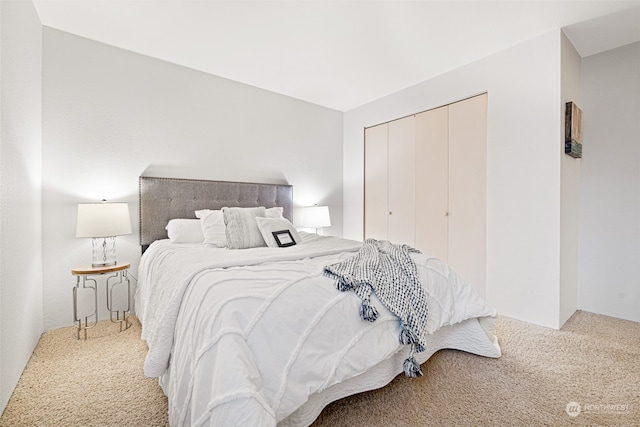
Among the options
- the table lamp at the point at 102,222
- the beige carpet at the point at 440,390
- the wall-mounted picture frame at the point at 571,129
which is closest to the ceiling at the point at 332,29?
the wall-mounted picture frame at the point at 571,129

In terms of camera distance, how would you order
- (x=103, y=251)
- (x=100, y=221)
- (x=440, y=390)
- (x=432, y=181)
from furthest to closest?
(x=432, y=181), (x=103, y=251), (x=100, y=221), (x=440, y=390)

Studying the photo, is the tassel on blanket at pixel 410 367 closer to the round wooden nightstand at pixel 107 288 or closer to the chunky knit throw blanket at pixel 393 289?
the chunky knit throw blanket at pixel 393 289

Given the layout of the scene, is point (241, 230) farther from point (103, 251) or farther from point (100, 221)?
point (103, 251)

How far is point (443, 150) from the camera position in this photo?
3.30m

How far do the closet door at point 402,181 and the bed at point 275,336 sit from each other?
6.02 feet

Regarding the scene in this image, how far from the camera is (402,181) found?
12.3 ft

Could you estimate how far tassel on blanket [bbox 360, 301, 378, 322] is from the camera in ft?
4.33

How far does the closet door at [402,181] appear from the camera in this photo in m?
3.65

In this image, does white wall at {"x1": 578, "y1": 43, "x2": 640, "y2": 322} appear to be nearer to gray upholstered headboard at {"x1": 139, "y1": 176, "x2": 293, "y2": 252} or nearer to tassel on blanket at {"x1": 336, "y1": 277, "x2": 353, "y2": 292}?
tassel on blanket at {"x1": 336, "y1": 277, "x2": 353, "y2": 292}

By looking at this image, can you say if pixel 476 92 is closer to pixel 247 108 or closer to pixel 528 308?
pixel 528 308

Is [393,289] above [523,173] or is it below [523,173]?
below

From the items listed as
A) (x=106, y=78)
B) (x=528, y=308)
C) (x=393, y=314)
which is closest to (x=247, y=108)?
(x=106, y=78)

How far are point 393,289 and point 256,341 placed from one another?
0.74 meters

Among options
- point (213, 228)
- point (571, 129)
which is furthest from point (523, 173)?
point (213, 228)
